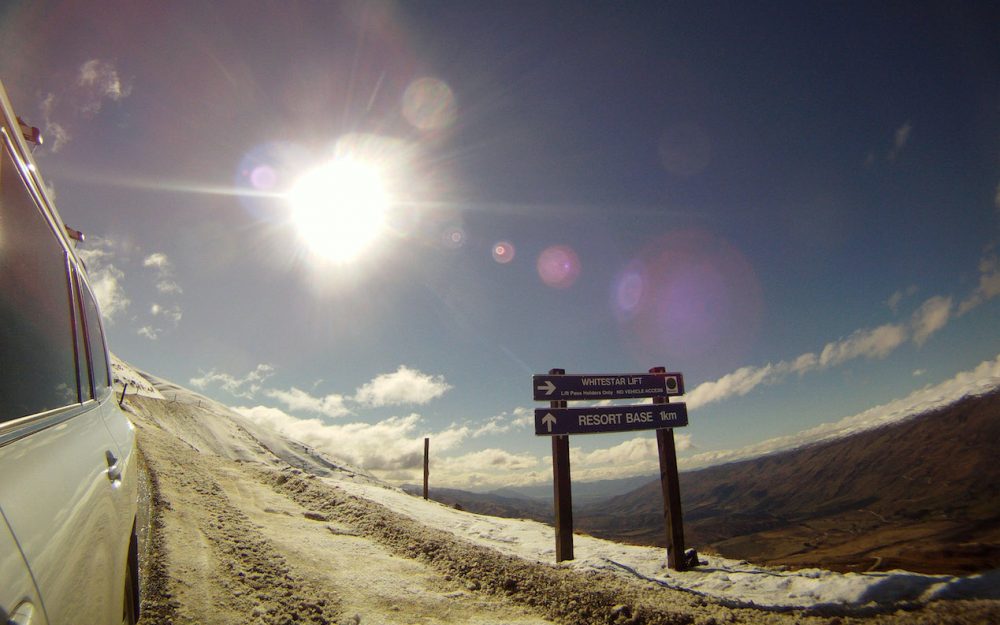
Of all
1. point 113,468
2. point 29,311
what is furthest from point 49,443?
point 113,468

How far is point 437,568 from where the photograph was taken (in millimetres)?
5004

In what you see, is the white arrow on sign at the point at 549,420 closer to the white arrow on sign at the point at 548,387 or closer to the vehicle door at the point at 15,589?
the white arrow on sign at the point at 548,387

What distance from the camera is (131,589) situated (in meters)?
2.52

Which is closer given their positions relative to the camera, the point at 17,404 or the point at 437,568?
the point at 17,404

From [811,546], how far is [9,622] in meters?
100.0

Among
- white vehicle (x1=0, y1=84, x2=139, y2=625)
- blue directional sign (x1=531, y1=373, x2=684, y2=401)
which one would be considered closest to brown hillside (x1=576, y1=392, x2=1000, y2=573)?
blue directional sign (x1=531, y1=373, x2=684, y2=401)

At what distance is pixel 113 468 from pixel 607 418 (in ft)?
23.4

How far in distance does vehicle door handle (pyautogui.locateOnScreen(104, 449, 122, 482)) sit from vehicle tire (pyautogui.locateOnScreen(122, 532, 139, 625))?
51 centimetres

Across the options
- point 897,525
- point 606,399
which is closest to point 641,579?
point 606,399

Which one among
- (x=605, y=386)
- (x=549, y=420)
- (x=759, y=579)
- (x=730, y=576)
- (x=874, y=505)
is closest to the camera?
(x=759, y=579)

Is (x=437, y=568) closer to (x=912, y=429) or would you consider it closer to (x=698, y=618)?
(x=698, y=618)

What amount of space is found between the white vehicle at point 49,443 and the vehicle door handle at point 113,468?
14 millimetres

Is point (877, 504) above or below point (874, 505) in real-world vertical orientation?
above

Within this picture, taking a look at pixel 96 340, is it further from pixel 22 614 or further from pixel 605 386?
pixel 605 386
